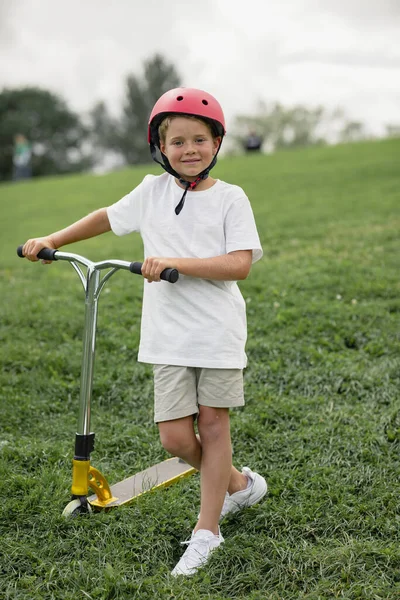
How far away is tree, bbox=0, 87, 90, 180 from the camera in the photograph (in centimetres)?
4606

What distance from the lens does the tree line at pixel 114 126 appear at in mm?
46656

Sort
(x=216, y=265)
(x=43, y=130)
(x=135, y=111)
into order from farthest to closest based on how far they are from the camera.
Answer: (x=135, y=111) < (x=43, y=130) < (x=216, y=265)

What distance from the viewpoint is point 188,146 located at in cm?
320

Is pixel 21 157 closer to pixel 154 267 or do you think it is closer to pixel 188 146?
pixel 188 146

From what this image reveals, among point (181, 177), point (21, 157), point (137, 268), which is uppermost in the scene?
point (21, 157)

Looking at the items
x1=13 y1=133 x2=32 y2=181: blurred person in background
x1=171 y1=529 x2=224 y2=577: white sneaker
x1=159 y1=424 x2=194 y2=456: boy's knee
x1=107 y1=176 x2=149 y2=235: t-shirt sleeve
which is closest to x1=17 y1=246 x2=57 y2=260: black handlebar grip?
x1=107 y1=176 x2=149 y2=235: t-shirt sleeve

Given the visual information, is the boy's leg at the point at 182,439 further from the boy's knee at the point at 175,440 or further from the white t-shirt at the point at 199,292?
the white t-shirt at the point at 199,292

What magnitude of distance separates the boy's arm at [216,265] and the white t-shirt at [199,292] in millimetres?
47

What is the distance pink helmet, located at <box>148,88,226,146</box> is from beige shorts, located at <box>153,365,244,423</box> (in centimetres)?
110

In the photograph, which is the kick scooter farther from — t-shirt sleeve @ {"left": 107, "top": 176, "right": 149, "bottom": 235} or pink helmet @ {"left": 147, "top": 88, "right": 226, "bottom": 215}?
pink helmet @ {"left": 147, "top": 88, "right": 226, "bottom": 215}

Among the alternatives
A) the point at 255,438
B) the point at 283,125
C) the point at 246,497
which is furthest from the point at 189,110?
the point at 283,125

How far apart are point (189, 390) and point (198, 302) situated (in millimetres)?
398

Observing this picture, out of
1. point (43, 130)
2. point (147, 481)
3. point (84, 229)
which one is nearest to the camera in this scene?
point (84, 229)

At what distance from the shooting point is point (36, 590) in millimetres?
2947
